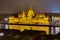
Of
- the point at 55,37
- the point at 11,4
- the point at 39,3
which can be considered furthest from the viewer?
the point at 11,4

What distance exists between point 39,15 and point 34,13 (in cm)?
16

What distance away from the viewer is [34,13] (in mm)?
4215

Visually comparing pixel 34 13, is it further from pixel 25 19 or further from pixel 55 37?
pixel 55 37

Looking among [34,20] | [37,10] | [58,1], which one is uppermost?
[58,1]

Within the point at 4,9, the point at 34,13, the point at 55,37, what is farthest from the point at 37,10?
the point at 55,37

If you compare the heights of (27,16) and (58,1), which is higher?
(58,1)

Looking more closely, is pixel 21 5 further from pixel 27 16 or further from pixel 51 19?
pixel 51 19

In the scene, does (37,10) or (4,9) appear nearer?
(37,10)

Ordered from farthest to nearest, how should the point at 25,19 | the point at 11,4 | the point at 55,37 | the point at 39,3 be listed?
the point at 11,4 → the point at 39,3 → the point at 25,19 → the point at 55,37

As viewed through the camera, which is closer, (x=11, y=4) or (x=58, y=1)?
(x=58, y=1)

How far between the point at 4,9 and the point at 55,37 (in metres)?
3.33

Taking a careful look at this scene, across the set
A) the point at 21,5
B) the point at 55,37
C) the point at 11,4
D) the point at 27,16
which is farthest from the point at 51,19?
the point at 55,37

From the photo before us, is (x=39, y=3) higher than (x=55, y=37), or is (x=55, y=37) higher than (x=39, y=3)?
(x=39, y=3)

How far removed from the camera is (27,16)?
4.14m
